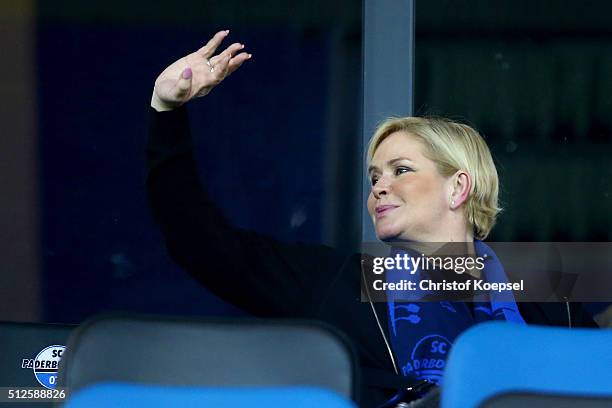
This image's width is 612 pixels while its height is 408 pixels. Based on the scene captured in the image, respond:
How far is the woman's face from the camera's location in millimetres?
3717

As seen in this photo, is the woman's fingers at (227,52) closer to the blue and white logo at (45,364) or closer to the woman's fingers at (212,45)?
the woman's fingers at (212,45)

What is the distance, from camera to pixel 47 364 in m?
3.67

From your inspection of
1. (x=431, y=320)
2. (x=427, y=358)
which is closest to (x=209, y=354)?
(x=427, y=358)

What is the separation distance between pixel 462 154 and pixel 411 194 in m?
0.21

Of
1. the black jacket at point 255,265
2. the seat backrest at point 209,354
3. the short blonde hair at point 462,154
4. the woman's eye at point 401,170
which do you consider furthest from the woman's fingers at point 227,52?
the seat backrest at point 209,354

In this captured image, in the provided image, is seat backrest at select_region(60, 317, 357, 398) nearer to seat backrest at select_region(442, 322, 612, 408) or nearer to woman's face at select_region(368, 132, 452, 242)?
seat backrest at select_region(442, 322, 612, 408)

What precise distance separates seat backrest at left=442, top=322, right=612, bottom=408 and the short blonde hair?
1.39 m

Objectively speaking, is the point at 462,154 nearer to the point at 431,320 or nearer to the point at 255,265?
the point at 431,320

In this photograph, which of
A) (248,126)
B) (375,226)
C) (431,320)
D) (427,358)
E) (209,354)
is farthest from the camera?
(248,126)

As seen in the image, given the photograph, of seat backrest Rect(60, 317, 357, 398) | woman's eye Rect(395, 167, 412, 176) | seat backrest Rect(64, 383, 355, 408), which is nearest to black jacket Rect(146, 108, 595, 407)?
woman's eye Rect(395, 167, 412, 176)

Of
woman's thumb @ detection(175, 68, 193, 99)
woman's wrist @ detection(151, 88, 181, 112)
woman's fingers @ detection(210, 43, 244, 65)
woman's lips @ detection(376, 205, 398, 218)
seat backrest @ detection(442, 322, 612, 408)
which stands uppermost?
woman's fingers @ detection(210, 43, 244, 65)

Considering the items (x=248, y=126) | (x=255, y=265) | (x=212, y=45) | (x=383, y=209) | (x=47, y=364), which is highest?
(x=212, y=45)

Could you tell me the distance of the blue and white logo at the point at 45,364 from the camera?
3670 mm

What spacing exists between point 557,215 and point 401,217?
594 mm
